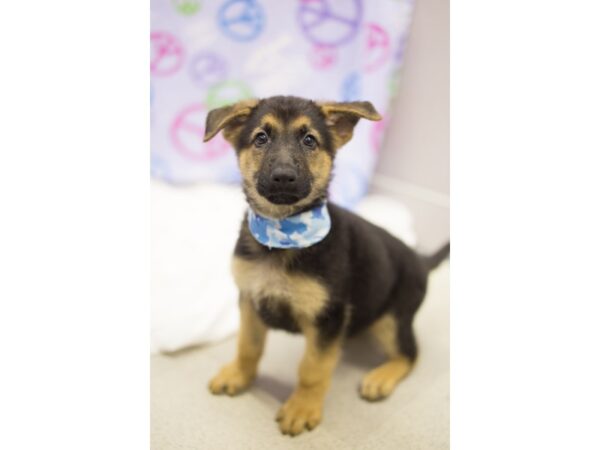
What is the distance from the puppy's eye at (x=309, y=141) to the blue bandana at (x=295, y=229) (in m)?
0.24

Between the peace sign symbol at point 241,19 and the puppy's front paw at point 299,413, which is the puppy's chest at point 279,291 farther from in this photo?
the peace sign symbol at point 241,19

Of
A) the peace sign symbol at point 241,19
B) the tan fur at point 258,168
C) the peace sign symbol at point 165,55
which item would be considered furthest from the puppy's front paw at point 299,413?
the peace sign symbol at point 241,19

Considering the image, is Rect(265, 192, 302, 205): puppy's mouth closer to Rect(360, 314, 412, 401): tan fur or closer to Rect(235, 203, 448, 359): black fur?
Rect(235, 203, 448, 359): black fur

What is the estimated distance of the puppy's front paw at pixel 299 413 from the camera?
2.09 meters

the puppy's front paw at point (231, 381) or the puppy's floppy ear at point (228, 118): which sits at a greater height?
the puppy's floppy ear at point (228, 118)

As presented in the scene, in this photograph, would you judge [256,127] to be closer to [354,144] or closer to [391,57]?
[391,57]

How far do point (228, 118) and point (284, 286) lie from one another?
680 millimetres

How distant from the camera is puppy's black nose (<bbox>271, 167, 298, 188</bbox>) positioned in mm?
1740

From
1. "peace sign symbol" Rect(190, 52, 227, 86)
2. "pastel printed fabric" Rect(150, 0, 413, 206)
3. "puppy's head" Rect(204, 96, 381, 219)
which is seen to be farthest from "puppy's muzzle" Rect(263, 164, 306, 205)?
"peace sign symbol" Rect(190, 52, 227, 86)

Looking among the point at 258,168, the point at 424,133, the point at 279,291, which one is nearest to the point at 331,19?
the point at 424,133

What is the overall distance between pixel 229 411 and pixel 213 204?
1.48 meters

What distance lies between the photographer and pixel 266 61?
2.82m

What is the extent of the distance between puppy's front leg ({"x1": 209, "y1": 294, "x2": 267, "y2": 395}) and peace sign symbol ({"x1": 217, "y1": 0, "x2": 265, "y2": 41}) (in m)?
1.42
